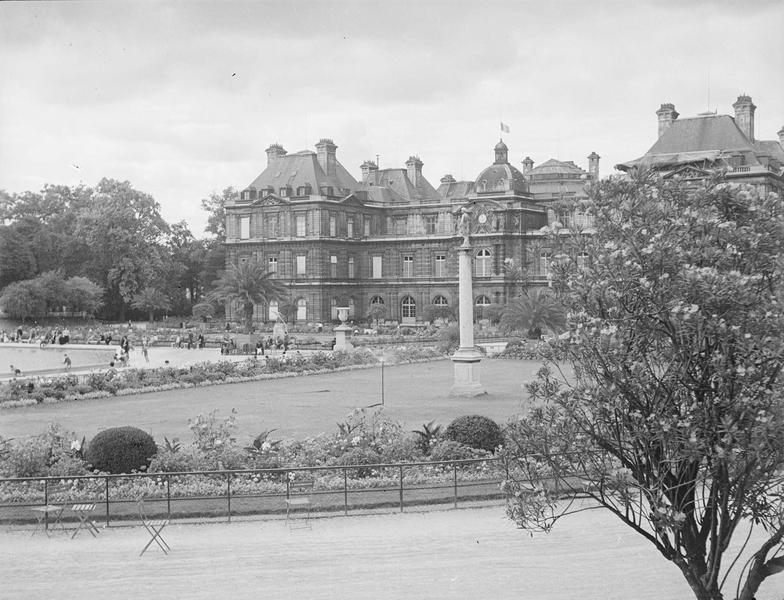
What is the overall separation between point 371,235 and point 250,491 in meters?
A: 58.6

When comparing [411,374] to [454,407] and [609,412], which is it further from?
[609,412]

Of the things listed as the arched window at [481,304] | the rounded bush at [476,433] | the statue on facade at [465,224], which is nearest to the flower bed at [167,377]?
the statue on facade at [465,224]

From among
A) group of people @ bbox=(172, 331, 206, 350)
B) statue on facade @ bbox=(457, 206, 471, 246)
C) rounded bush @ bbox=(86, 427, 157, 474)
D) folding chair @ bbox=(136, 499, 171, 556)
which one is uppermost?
statue on facade @ bbox=(457, 206, 471, 246)

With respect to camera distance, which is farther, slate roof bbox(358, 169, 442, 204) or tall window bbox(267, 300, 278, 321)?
slate roof bbox(358, 169, 442, 204)

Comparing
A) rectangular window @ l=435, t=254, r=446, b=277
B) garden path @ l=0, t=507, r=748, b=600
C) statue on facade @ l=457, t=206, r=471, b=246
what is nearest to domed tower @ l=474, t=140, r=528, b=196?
rectangular window @ l=435, t=254, r=446, b=277

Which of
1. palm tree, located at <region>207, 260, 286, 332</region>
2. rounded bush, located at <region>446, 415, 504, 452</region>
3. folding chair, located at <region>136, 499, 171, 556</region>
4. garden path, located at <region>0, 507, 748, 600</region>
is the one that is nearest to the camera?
garden path, located at <region>0, 507, 748, 600</region>

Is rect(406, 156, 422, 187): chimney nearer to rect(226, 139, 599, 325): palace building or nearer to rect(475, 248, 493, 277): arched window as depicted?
rect(226, 139, 599, 325): palace building

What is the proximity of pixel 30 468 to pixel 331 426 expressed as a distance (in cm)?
801

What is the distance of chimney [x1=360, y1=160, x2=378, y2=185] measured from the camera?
256 feet

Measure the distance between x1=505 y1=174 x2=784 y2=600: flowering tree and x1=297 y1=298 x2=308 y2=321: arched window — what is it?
60.4 metres

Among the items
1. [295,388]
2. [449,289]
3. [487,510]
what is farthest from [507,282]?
[487,510]

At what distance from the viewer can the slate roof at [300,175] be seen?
70625mm

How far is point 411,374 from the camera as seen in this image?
37250 millimetres

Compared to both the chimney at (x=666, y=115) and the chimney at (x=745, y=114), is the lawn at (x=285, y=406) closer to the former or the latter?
the chimney at (x=666, y=115)
